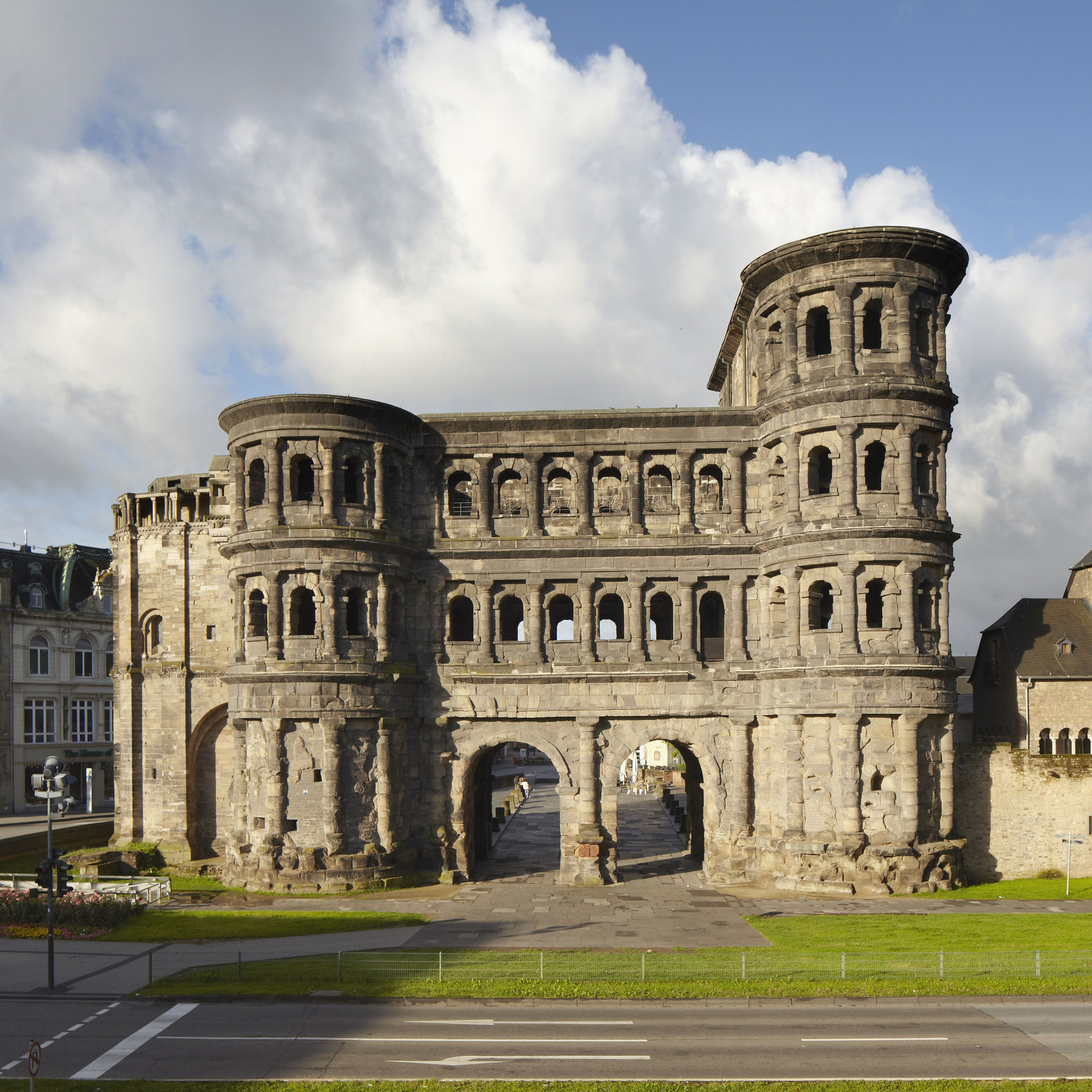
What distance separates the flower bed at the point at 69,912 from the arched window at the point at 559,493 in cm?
2242

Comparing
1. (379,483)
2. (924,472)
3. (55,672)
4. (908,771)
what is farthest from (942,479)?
(55,672)

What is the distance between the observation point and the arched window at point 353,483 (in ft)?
132

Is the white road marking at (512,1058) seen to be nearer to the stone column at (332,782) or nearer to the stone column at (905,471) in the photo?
the stone column at (332,782)

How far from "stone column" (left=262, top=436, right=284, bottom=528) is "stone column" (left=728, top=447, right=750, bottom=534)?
1890 centimetres

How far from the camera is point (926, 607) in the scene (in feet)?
125

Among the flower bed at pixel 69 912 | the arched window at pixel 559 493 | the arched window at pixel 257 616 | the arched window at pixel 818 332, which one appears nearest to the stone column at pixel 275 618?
the arched window at pixel 257 616

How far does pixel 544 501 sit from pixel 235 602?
45.7ft

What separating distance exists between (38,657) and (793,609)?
180 ft

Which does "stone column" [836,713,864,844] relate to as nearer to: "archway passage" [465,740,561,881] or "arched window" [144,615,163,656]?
"archway passage" [465,740,561,881]

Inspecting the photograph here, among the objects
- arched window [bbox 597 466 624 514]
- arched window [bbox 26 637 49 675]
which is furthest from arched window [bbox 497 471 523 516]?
arched window [bbox 26 637 49 675]

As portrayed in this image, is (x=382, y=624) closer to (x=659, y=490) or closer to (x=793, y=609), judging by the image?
(x=659, y=490)

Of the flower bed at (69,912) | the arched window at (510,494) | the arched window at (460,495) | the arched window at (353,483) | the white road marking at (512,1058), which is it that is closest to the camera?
the white road marking at (512,1058)

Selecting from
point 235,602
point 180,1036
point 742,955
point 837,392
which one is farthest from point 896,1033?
point 235,602

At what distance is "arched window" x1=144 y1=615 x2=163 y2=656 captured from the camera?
154 feet
